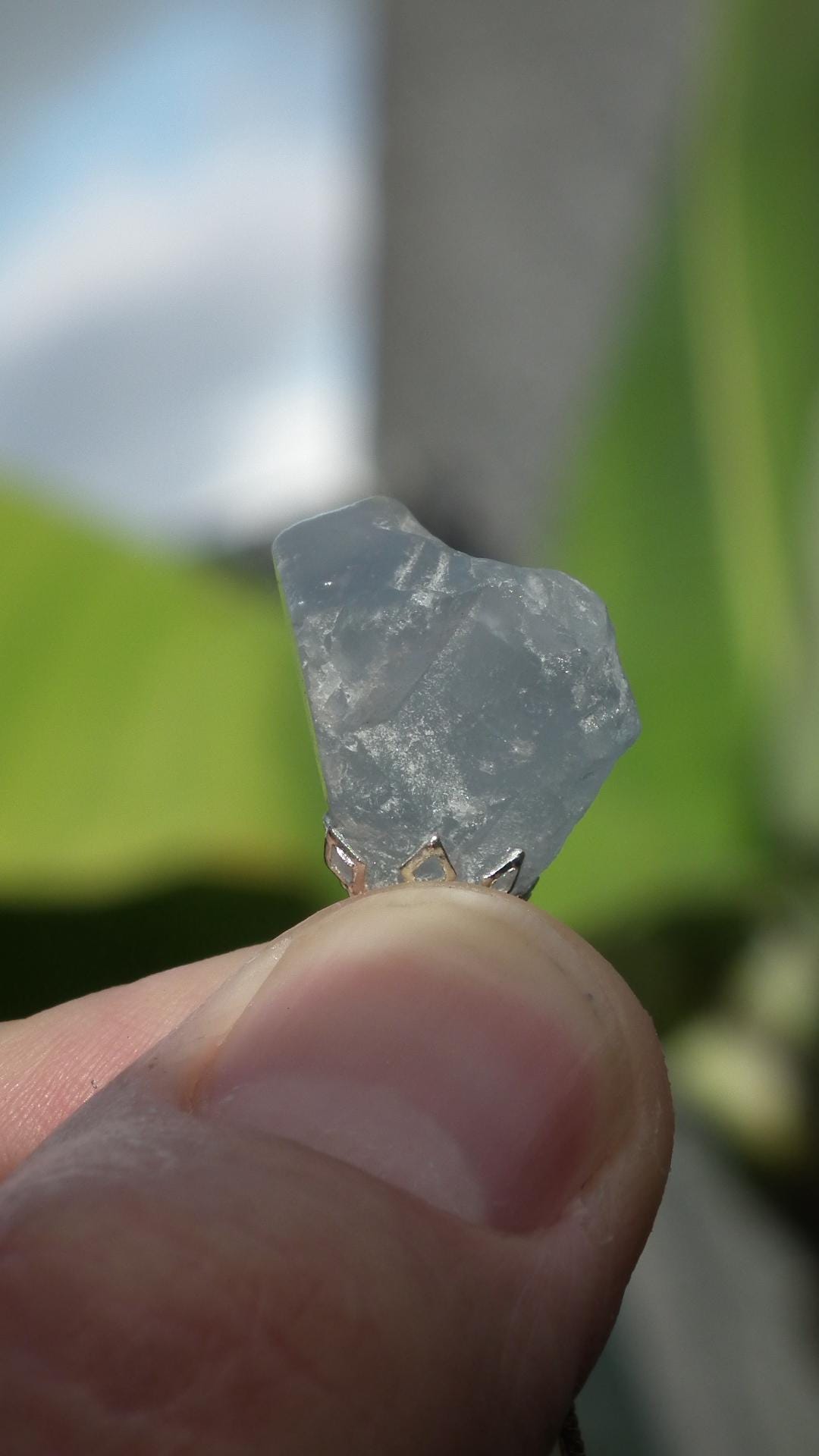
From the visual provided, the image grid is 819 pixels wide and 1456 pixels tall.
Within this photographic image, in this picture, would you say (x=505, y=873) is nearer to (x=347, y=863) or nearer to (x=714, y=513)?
(x=347, y=863)

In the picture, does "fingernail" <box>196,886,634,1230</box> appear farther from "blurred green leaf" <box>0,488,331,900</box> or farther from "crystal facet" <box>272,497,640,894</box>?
"blurred green leaf" <box>0,488,331,900</box>

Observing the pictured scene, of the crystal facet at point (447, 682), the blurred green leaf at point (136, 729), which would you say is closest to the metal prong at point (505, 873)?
the crystal facet at point (447, 682)

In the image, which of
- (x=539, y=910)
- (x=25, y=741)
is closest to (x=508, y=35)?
(x=25, y=741)

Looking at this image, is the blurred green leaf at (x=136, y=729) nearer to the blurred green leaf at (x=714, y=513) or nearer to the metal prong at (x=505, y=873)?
the blurred green leaf at (x=714, y=513)

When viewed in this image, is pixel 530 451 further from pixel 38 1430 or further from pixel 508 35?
pixel 38 1430

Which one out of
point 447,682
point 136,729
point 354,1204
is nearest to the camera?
point 354,1204

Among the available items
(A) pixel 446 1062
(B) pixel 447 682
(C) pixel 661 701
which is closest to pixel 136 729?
(C) pixel 661 701
